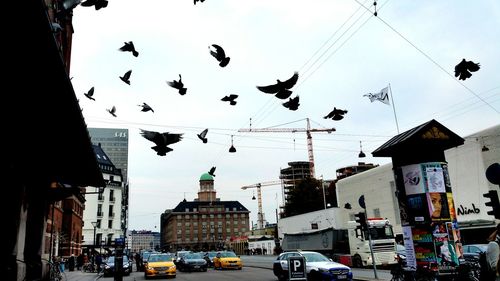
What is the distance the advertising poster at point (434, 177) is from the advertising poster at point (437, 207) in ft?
0.58

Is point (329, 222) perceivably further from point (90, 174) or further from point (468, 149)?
point (90, 174)

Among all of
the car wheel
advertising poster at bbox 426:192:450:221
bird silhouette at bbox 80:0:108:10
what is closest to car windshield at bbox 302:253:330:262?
advertising poster at bbox 426:192:450:221

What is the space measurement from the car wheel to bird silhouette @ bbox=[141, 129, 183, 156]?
23369mm

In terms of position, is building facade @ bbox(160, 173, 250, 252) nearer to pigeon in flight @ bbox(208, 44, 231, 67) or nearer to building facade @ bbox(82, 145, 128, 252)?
building facade @ bbox(82, 145, 128, 252)

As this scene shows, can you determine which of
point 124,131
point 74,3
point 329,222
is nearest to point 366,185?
point 329,222

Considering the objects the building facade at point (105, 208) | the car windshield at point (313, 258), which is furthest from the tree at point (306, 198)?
the car windshield at point (313, 258)

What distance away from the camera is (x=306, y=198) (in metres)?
73.8

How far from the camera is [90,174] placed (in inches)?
577

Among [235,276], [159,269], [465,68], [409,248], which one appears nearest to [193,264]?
[159,269]

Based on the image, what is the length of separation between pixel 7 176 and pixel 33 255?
6958 millimetres

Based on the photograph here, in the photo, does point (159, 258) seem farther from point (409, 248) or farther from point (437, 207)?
point (437, 207)

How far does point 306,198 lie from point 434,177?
62.2 metres

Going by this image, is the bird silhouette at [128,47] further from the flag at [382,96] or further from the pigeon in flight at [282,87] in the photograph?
the flag at [382,96]

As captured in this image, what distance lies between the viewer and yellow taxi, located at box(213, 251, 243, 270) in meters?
31.5
